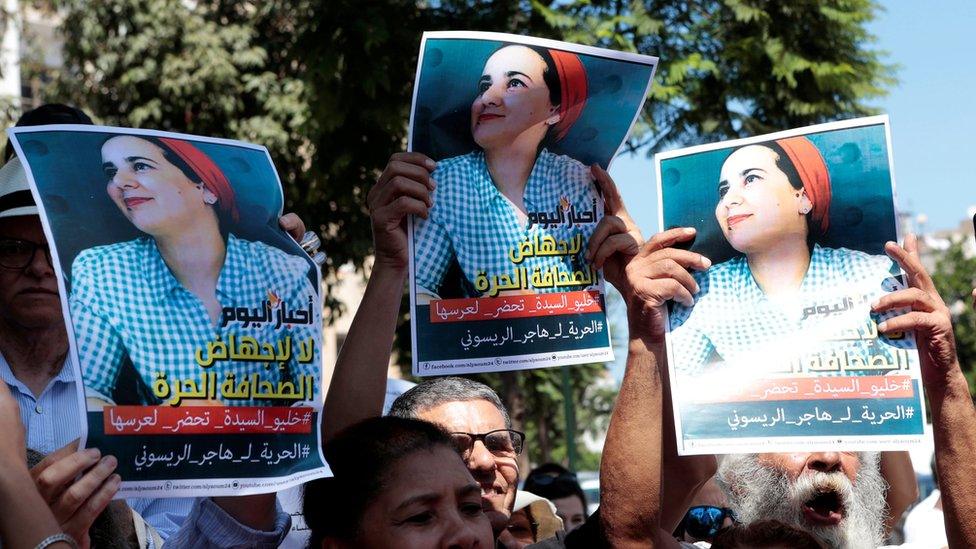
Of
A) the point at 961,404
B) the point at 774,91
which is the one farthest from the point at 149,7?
the point at 961,404

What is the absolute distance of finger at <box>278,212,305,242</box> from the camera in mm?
2750

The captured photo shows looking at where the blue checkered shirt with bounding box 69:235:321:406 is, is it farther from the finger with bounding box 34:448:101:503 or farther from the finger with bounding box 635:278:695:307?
the finger with bounding box 635:278:695:307

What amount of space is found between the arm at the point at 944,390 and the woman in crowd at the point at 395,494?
1.09 m

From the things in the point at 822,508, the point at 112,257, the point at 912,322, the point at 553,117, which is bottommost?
the point at 822,508

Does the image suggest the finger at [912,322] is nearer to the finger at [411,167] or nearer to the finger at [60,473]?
the finger at [411,167]

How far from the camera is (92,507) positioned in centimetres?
221

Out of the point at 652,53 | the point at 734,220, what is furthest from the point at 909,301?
the point at 652,53

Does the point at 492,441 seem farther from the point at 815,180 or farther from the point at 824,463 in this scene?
the point at 815,180

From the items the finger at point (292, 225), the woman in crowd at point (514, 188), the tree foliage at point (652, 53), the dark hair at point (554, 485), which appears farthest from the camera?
the tree foliage at point (652, 53)

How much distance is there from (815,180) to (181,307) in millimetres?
1545

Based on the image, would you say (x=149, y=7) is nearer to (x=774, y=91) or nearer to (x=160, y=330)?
(x=774, y=91)

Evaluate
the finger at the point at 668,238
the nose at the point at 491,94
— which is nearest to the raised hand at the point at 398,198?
the nose at the point at 491,94

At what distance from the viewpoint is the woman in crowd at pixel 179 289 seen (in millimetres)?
2406

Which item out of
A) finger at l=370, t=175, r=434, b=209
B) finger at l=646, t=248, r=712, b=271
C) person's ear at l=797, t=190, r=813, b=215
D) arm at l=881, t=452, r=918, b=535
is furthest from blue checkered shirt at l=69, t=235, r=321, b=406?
arm at l=881, t=452, r=918, b=535
